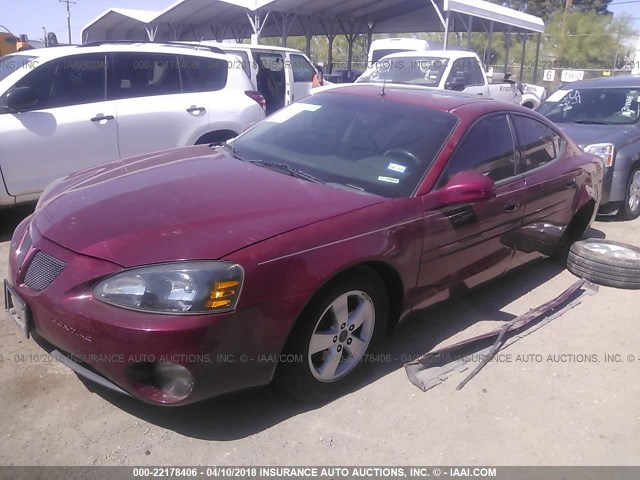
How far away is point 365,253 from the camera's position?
2875 mm

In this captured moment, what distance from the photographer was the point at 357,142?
364cm

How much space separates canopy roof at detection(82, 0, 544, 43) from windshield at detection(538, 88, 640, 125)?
942cm

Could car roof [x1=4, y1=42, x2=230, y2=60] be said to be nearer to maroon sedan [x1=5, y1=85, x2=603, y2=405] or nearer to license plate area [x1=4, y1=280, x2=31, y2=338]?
maroon sedan [x1=5, y1=85, x2=603, y2=405]

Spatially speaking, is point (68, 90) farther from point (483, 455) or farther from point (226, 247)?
point (483, 455)

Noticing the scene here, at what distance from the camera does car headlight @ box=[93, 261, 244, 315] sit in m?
2.40

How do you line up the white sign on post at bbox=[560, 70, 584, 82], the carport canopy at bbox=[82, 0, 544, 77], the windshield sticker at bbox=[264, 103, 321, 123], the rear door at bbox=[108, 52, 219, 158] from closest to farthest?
the windshield sticker at bbox=[264, 103, 321, 123]
the rear door at bbox=[108, 52, 219, 158]
the carport canopy at bbox=[82, 0, 544, 77]
the white sign on post at bbox=[560, 70, 584, 82]

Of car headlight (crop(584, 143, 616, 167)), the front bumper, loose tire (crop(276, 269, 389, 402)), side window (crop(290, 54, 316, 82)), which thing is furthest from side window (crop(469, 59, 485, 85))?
the front bumper

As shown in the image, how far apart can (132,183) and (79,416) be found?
1253mm

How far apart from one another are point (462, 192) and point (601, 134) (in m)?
4.37

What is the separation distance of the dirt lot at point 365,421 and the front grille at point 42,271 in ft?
2.18

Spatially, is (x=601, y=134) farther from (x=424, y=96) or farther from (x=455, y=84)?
(x=455, y=84)

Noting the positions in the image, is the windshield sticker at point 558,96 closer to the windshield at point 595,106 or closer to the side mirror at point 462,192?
the windshield at point 595,106

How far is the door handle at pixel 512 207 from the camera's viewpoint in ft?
12.6

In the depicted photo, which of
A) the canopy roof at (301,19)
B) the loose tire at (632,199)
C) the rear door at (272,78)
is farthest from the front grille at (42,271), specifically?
the canopy roof at (301,19)
